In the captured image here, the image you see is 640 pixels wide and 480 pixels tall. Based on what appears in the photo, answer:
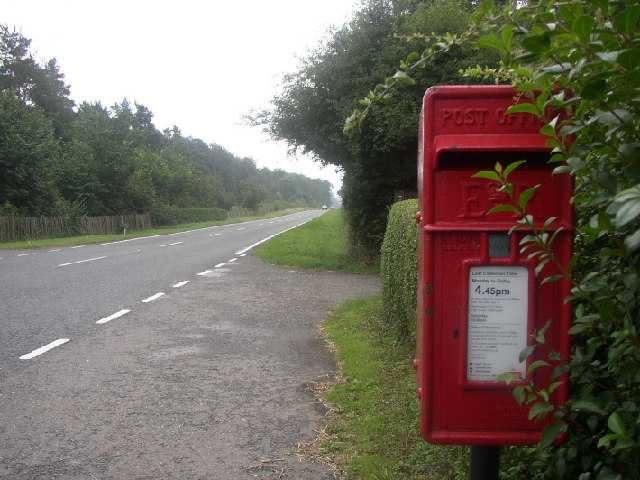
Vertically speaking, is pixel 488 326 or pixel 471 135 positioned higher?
pixel 471 135

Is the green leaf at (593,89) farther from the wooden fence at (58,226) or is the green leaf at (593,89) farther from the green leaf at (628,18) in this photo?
the wooden fence at (58,226)

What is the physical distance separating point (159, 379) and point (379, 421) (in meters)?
2.47

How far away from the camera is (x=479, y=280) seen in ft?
8.46

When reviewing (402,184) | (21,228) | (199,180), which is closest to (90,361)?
(402,184)

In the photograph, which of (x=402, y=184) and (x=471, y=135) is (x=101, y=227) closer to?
(x=402, y=184)

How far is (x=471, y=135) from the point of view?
254 cm

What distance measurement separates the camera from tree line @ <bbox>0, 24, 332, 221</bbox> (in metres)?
33.3

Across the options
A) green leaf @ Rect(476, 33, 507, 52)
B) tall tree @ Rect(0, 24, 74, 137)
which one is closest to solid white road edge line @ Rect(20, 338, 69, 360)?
green leaf @ Rect(476, 33, 507, 52)

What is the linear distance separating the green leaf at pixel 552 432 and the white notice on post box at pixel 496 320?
37 centimetres

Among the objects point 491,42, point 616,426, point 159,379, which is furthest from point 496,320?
point 159,379

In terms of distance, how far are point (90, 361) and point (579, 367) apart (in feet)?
18.4

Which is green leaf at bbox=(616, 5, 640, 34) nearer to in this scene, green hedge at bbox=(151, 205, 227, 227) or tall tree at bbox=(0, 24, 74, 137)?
green hedge at bbox=(151, 205, 227, 227)

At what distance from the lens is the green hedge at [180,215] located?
175ft

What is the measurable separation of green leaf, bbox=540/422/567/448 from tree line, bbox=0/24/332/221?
3491 cm
